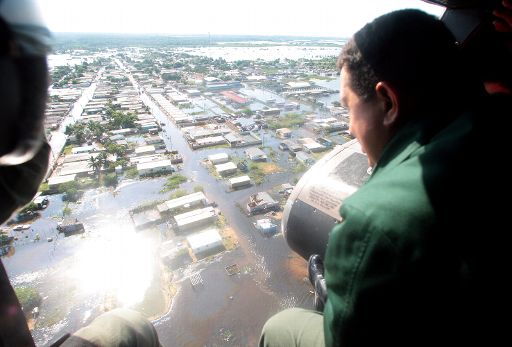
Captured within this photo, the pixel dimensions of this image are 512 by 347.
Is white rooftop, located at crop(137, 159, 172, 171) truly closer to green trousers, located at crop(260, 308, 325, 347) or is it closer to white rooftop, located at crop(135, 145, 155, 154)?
white rooftop, located at crop(135, 145, 155, 154)

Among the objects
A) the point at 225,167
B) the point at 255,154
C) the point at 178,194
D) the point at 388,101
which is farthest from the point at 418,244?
the point at 255,154

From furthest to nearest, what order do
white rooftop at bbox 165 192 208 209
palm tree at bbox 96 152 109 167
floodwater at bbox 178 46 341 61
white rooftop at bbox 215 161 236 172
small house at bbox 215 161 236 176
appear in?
floodwater at bbox 178 46 341 61 → palm tree at bbox 96 152 109 167 → white rooftop at bbox 215 161 236 172 → small house at bbox 215 161 236 176 → white rooftop at bbox 165 192 208 209

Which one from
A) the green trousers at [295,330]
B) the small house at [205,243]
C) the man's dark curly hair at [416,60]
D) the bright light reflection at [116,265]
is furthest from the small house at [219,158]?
the man's dark curly hair at [416,60]

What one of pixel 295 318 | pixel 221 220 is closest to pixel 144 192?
Result: pixel 221 220

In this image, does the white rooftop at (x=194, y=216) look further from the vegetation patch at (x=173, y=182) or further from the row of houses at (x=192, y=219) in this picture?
the vegetation patch at (x=173, y=182)

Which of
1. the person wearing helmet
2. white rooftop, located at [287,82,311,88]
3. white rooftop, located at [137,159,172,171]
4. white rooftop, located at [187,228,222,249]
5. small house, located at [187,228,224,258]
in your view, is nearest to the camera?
the person wearing helmet

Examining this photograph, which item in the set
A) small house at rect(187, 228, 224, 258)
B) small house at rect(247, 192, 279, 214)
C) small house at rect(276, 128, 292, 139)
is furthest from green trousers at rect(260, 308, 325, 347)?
small house at rect(276, 128, 292, 139)
